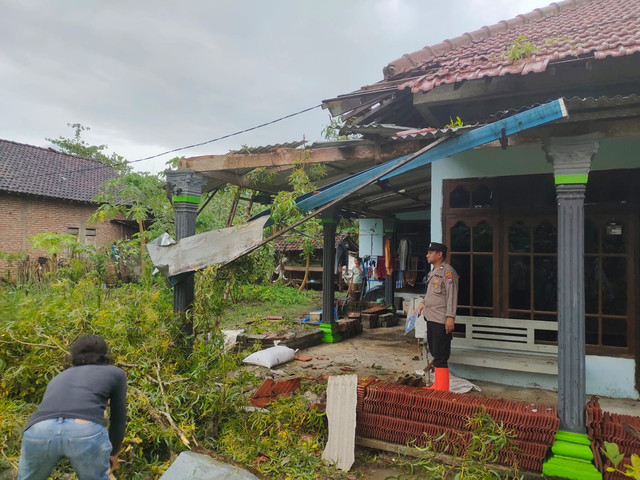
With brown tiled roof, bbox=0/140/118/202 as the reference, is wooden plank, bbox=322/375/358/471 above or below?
below

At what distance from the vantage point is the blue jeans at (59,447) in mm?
2424

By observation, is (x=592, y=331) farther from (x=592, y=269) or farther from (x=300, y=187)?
(x=300, y=187)

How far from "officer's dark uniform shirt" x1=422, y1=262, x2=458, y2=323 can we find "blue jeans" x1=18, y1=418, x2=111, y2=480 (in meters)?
3.59

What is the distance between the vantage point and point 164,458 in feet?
12.2

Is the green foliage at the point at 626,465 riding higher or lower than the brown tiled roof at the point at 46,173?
lower

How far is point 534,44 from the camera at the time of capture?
5.08 meters

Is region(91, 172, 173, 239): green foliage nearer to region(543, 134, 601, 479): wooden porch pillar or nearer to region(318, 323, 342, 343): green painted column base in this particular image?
region(318, 323, 342, 343): green painted column base

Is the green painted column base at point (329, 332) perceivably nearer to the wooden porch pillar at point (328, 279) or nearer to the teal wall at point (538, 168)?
the wooden porch pillar at point (328, 279)

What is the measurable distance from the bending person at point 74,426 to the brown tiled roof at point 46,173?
1808 cm

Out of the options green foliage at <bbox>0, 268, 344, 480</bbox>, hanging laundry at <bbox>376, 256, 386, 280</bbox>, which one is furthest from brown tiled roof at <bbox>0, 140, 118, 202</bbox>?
green foliage at <bbox>0, 268, 344, 480</bbox>

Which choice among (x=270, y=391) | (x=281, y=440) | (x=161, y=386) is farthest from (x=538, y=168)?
(x=161, y=386)

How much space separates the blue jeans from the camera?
2424 mm

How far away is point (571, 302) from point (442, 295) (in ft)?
4.95

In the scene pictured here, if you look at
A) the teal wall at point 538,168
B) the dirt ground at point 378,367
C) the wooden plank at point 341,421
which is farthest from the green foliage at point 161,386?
the teal wall at point 538,168
